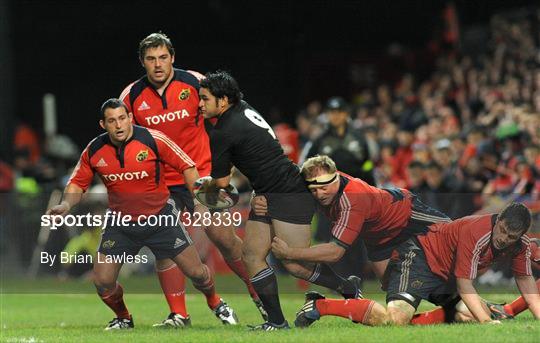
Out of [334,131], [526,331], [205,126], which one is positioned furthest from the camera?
[334,131]

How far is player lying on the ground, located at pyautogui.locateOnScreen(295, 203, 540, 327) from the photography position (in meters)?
10.3

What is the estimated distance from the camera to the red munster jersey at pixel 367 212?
34.1ft

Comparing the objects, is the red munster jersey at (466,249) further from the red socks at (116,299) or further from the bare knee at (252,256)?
the red socks at (116,299)

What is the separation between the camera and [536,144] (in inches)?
636

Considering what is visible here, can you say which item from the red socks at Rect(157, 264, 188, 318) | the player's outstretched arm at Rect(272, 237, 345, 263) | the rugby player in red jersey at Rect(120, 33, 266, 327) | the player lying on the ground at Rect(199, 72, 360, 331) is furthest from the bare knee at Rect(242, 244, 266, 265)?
the red socks at Rect(157, 264, 188, 318)

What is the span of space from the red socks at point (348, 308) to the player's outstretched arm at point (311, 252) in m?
0.35

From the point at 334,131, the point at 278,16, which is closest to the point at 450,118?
the point at 334,131

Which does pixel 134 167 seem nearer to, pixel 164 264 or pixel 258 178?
pixel 164 264

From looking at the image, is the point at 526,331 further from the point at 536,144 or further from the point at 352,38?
the point at 352,38

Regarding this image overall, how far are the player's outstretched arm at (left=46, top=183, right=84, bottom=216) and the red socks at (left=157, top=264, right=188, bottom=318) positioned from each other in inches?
38.8

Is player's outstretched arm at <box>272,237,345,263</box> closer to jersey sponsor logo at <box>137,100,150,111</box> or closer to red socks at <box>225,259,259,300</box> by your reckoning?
red socks at <box>225,259,259,300</box>

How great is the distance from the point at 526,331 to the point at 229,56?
768 inches

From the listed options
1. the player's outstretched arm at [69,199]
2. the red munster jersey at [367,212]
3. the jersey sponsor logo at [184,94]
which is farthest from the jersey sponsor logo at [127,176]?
the red munster jersey at [367,212]

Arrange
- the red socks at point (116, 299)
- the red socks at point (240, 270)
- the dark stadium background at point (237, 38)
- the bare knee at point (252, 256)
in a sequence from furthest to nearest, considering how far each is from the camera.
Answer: the dark stadium background at point (237, 38), the red socks at point (240, 270), the red socks at point (116, 299), the bare knee at point (252, 256)
